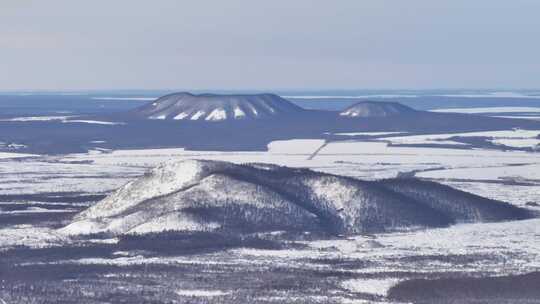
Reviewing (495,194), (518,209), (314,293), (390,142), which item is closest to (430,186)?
(518,209)

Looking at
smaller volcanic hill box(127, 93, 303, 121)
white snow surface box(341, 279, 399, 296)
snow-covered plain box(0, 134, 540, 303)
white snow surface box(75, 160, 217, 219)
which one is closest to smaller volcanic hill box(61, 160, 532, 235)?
white snow surface box(75, 160, 217, 219)

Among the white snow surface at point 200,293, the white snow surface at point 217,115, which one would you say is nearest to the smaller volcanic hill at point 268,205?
the white snow surface at point 200,293

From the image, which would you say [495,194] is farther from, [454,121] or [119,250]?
[454,121]

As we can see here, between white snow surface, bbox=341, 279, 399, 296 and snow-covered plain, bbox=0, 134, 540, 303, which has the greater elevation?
snow-covered plain, bbox=0, 134, 540, 303

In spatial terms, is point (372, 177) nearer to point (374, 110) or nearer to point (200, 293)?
point (200, 293)

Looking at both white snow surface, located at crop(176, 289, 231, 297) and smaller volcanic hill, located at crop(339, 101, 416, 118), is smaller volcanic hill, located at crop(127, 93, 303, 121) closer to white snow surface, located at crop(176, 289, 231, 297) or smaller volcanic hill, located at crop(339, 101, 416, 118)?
smaller volcanic hill, located at crop(339, 101, 416, 118)

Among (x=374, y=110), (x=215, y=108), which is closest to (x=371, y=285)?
(x=215, y=108)
